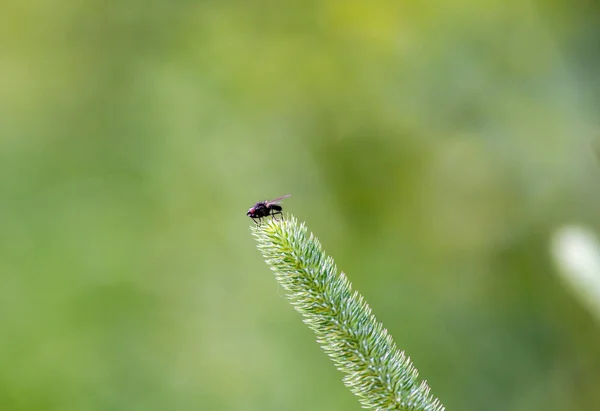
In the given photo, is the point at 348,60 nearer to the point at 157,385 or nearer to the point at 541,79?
the point at 541,79

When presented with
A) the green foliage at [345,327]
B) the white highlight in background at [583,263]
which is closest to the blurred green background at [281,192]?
the white highlight in background at [583,263]

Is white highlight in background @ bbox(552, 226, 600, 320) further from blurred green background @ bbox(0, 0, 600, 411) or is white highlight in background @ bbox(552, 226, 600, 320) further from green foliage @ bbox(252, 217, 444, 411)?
blurred green background @ bbox(0, 0, 600, 411)

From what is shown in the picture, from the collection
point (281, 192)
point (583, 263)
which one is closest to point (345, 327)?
point (583, 263)

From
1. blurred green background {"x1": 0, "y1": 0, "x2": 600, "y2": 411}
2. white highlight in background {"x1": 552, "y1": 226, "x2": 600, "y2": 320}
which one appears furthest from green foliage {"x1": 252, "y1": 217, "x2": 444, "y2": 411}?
blurred green background {"x1": 0, "y1": 0, "x2": 600, "y2": 411}

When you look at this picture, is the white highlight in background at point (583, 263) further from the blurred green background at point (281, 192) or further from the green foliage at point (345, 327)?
the blurred green background at point (281, 192)

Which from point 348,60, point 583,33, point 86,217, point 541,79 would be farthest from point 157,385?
point 583,33

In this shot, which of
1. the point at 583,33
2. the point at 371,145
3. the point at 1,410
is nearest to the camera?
the point at 583,33

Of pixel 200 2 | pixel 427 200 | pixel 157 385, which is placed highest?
pixel 200 2
